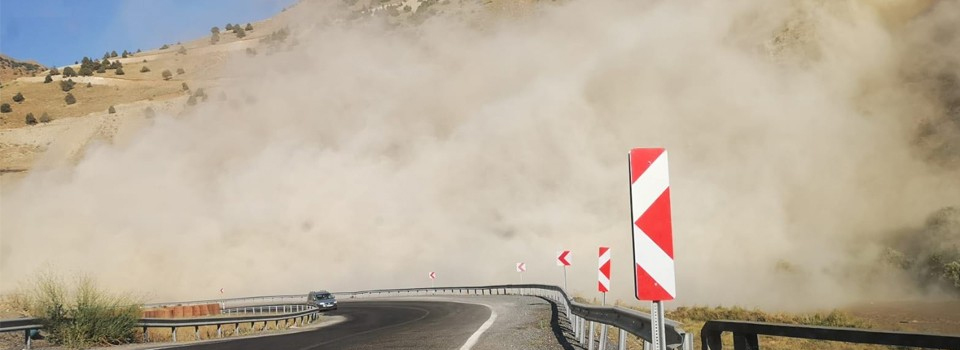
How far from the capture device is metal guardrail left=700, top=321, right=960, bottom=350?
160 inches

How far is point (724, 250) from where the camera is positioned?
6600 cm

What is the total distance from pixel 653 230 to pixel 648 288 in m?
0.52

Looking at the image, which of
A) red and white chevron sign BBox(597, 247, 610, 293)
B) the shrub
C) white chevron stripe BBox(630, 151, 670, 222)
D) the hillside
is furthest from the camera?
the hillside

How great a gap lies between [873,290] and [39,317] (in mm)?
56684

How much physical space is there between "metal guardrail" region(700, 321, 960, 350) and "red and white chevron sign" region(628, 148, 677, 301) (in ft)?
1.97

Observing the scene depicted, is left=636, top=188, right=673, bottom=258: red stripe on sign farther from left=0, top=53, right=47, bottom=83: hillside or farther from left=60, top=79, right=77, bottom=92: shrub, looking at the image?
left=0, top=53, right=47, bottom=83: hillside

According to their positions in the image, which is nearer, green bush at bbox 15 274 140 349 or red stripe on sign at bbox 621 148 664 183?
red stripe on sign at bbox 621 148 664 183

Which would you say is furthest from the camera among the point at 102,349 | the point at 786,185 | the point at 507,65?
the point at 507,65

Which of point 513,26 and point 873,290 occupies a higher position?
point 513,26

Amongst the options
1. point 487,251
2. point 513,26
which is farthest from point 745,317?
point 513,26

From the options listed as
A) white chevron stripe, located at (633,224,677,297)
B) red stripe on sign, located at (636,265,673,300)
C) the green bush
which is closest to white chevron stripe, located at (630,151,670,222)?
white chevron stripe, located at (633,224,677,297)

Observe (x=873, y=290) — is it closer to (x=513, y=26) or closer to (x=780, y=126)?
(x=780, y=126)

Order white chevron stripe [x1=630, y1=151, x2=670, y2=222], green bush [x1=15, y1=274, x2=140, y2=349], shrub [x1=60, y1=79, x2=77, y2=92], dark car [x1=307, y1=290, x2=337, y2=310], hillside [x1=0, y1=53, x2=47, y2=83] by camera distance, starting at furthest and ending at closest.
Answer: hillside [x1=0, y1=53, x2=47, y2=83], shrub [x1=60, y1=79, x2=77, y2=92], dark car [x1=307, y1=290, x2=337, y2=310], green bush [x1=15, y1=274, x2=140, y2=349], white chevron stripe [x1=630, y1=151, x2=670, y2=222]

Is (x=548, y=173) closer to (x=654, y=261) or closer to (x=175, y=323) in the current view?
(x=175, y=323)
